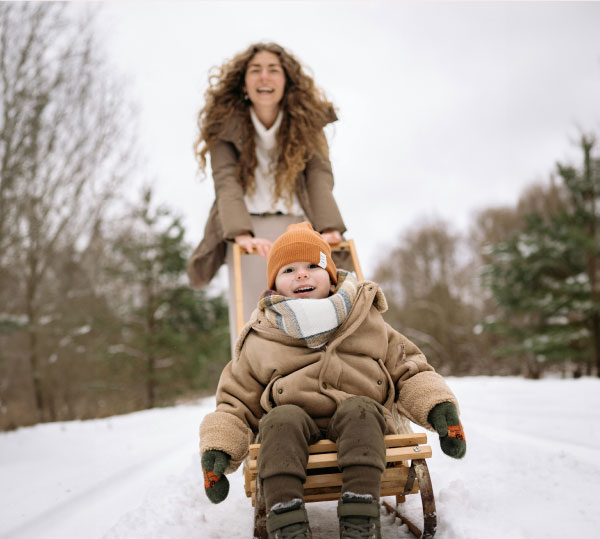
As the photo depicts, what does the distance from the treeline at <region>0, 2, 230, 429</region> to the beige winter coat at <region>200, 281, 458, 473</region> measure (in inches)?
311

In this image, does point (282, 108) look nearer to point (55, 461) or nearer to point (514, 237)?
point (55, 461)

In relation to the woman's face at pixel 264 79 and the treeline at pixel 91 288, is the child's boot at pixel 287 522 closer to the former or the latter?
the woman's face at pixel 264 79

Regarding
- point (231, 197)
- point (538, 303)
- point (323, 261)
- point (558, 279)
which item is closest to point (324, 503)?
point (323, 261)

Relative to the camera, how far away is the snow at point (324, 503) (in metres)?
1.95

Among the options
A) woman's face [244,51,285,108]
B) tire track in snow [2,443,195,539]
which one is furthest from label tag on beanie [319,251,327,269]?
tire track in snow [2,443,195,539]

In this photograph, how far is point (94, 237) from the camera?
1123 cm

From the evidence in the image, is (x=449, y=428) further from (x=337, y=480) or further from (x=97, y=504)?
(x=97, y=504)

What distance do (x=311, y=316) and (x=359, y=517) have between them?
2.27ft

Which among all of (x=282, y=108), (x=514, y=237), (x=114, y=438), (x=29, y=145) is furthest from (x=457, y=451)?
(x=514, y=237)

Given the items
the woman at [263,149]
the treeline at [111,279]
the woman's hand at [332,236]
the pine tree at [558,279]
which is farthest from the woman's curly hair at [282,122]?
the pine tree at [558,279]

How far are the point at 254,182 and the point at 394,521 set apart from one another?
6.83 ft

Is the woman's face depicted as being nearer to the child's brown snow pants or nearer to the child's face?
the child's face

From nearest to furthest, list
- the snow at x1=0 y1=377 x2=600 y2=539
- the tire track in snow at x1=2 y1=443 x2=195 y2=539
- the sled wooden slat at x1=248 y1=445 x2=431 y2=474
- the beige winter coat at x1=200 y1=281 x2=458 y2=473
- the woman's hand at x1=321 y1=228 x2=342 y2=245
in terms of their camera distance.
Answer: the sled wooden slat at x1=248 y1=445 x2=431 y2=474 → the beige winter coat at x1=200 y1=281 x2=458 y2=473 → the snow at x1=0 y1=377 x2=600 y2=539 → the tire track in snow at x1=2 y1=443 x2=195 y2=539 → the woman's hand at x1=321 y1=228 x2=342 y2=245

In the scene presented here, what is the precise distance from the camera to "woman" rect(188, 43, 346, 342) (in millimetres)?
3105
